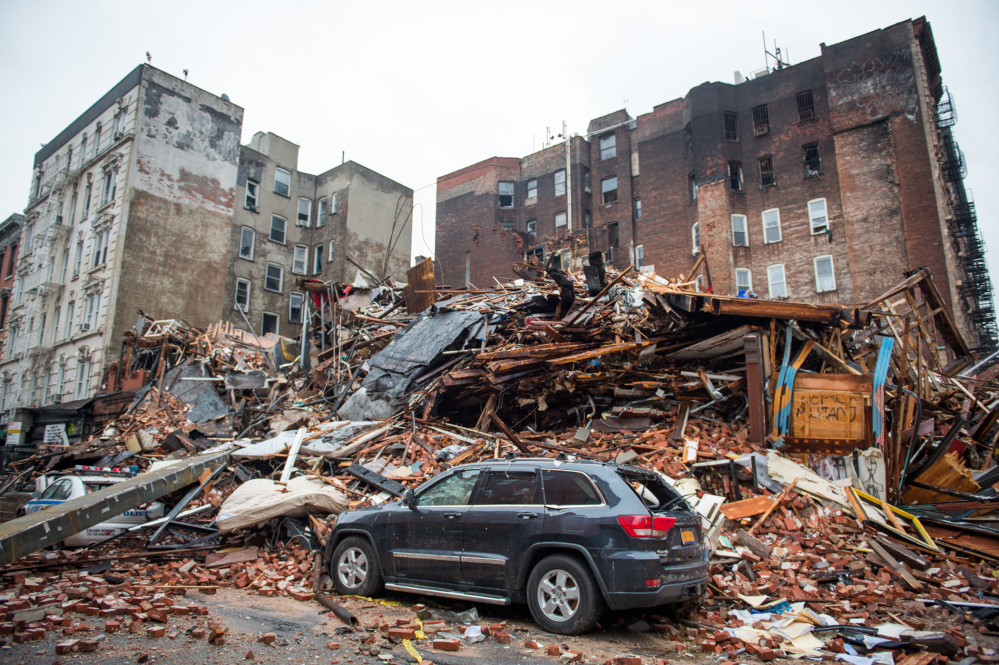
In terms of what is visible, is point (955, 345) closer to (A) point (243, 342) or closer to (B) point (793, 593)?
(B) point (793, 593)

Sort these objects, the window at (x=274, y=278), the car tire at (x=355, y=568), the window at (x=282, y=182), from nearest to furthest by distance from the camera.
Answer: the car tire at (x=355, y=568), the window at (x=274, y=278), the window at (x=282, y=182)

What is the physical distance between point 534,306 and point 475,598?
931 cm

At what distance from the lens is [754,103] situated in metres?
31.8

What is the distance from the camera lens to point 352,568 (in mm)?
6605

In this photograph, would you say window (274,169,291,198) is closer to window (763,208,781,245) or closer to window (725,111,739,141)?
window (725,111,739,141)

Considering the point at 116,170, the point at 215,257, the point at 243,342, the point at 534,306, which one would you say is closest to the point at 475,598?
the point at 534,306

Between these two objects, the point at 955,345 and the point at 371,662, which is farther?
the point at 955,345

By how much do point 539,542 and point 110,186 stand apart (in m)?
33.0

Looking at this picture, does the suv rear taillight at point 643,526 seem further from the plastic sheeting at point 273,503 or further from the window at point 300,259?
the window at point 300,259

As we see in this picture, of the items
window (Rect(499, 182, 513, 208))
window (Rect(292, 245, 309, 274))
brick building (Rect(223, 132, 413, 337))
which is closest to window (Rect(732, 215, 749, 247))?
window (Rect(499, 182, 513, 208))

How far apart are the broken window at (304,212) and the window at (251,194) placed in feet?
9.81

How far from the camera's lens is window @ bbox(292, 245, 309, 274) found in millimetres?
36406

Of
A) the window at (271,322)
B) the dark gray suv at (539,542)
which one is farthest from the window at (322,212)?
the dark gray suv at (539,542)

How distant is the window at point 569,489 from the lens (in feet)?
17.9
